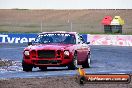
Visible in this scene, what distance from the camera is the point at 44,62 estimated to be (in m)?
18.9

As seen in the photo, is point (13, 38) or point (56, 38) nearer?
point (56, 38)

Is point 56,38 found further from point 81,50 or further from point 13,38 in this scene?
point 13,38

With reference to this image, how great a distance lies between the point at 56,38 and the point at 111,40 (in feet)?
70.1

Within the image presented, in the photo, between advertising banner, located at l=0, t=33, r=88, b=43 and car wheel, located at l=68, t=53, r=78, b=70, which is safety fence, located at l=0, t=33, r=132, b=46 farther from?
car wheel, located at l=68, t=53, r=78, b=70

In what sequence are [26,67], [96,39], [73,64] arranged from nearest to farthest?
[73,64], [26,67], [96,39]

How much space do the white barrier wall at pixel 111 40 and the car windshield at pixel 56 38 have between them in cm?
2007

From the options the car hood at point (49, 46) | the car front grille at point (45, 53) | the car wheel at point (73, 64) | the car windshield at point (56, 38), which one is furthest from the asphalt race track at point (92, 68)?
the car windshield at point (56, 38)

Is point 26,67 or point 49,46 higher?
point 49,46

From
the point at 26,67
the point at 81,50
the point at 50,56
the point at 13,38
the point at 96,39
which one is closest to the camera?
the point at 50,56

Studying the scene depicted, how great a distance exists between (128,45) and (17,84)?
26694 mm

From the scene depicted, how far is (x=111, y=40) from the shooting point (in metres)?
41.4

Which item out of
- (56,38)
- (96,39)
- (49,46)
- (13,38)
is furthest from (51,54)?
(13,38)

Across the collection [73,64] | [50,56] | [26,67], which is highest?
[50,56]
